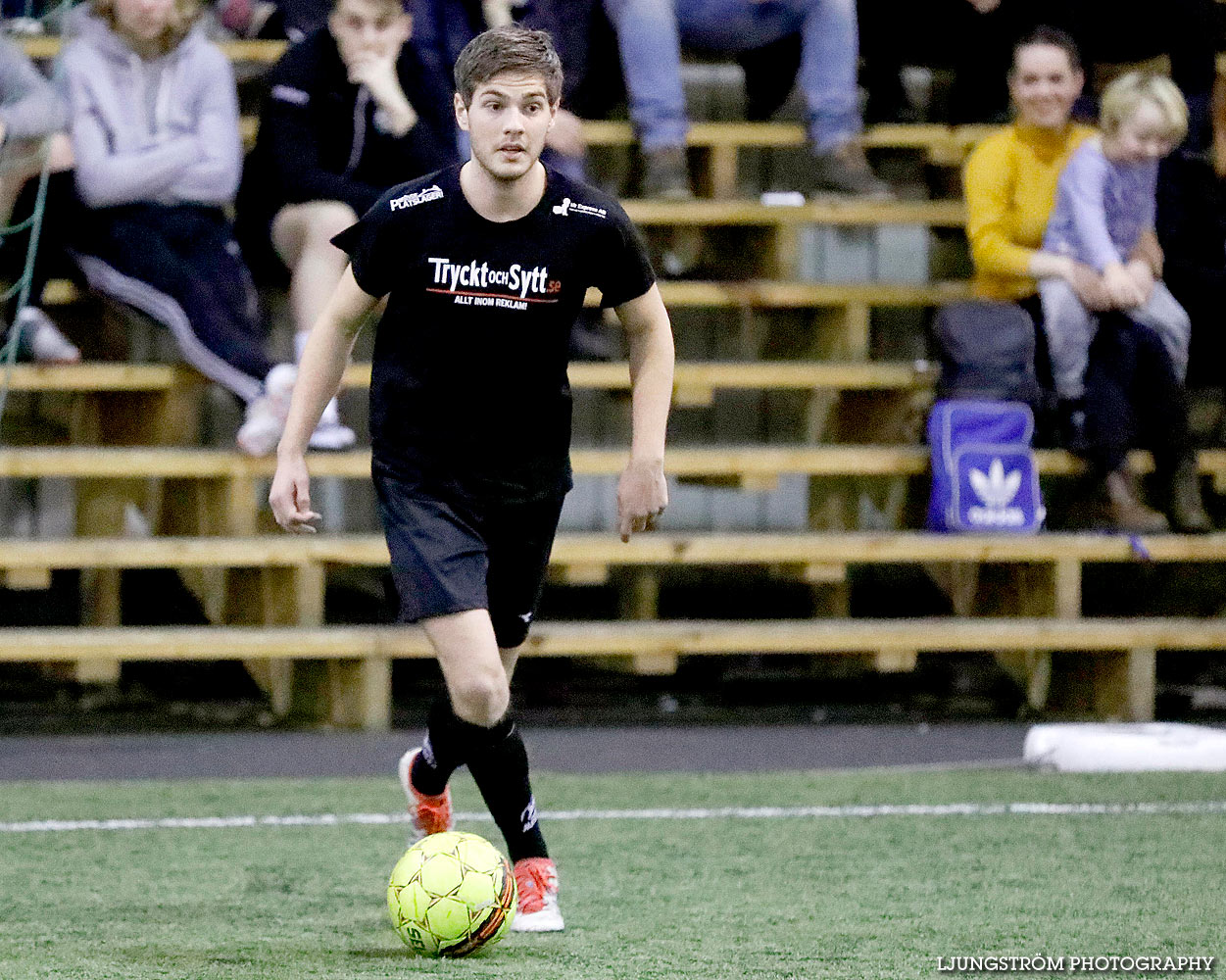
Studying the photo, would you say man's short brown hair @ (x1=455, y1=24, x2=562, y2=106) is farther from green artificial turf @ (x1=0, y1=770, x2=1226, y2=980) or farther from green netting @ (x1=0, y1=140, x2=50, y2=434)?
green netting @ (x1=0, y1=140, x2=50, y2=434)

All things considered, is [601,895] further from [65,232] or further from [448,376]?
[65,232]

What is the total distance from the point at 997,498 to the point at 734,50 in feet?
7.02

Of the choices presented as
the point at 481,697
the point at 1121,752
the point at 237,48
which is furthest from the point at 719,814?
Answer: the point at 237,48

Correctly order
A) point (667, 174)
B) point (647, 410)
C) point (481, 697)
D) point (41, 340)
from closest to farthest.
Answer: point (481, 697), point (647, 410), point (41, 340), point (667, 174)

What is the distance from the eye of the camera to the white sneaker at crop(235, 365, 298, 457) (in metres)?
6.51

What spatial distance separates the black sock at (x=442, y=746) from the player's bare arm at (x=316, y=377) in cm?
48

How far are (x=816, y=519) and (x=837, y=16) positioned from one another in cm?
187

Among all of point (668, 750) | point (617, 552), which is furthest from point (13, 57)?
point (668, 750)

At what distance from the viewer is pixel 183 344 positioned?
21.8ft

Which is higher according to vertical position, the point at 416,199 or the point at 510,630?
the point at 416,199

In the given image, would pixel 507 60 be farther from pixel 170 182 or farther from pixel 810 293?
pixel 810 293

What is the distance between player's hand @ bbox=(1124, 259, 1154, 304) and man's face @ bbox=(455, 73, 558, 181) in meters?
3.92

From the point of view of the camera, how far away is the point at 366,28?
6816mm

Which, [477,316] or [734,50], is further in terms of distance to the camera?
[734,50]
